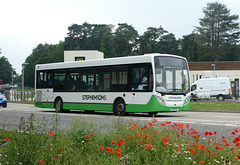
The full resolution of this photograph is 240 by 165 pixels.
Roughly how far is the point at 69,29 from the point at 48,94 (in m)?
96.2

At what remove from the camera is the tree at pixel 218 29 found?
313 feet

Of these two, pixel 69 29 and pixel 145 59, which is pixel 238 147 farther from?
pixel 69 29

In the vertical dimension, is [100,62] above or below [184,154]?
above

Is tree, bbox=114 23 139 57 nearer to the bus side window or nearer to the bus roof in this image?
the bus roof

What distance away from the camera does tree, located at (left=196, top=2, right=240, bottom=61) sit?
9544 centimetres

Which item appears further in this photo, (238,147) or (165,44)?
(165,44)

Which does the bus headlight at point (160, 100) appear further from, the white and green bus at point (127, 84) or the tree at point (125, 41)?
the tree at point (125, 41)

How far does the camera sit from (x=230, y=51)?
9631 cm

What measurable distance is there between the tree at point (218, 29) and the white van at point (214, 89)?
186ft

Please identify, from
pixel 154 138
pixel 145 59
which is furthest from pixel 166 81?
pixel 154 138

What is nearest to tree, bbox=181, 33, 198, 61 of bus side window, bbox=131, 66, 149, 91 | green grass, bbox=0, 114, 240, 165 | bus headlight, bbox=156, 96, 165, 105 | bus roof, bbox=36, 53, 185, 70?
bus roof, bbox=36, 53, 185, 70

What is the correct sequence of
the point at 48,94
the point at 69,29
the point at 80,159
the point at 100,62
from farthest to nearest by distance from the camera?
the point at 69,29 < the point at 48,94 < the point at 100,62 < the point at 80,159

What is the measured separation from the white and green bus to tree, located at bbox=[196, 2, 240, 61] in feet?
263

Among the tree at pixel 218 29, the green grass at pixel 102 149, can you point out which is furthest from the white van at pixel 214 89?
the tree at pixel 218 29
